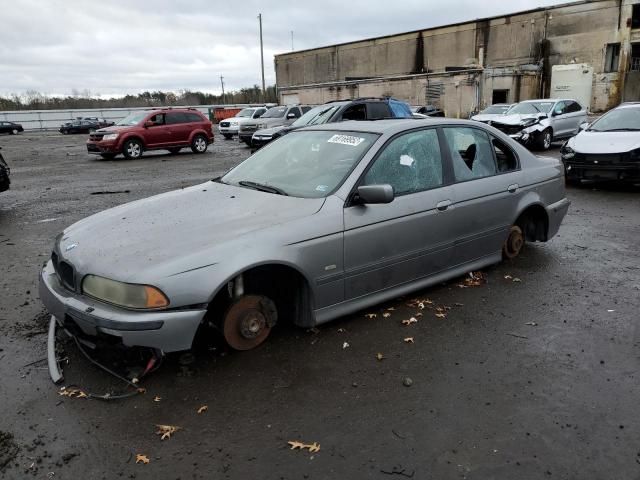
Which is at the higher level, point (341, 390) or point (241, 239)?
point (241, 239)

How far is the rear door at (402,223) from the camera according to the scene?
368 centimetres

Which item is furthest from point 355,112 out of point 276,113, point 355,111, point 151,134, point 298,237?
point 298,237

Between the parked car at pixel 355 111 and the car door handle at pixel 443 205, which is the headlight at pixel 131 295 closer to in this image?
the car door handle at pixel 443 205

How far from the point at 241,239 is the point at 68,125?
4397 centimetres

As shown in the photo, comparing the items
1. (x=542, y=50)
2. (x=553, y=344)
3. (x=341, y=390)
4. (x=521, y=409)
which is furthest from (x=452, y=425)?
(x=542, y=50)

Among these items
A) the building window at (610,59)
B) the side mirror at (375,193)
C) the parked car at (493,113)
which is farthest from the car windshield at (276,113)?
the building window at (610,59)

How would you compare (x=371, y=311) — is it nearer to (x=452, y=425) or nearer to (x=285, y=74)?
(x=452, y=425)

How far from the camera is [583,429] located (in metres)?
2.63

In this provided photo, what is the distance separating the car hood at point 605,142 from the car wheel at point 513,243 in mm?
5161

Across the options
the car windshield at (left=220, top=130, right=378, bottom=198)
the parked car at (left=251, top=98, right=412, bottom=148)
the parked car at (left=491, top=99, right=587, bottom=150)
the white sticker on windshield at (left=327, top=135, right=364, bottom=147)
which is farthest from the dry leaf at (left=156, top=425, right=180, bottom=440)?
the parked car at (left=491, top=99, right=587, bottom=150)

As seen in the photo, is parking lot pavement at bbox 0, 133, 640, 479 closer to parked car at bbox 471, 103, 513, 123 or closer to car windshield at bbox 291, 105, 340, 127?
car windshield at bbox 291, 105, 340, 127

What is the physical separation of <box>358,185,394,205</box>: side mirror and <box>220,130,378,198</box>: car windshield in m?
0.27

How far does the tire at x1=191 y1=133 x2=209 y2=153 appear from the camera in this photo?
19.3 metres

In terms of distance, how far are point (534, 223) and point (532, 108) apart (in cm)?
1386
